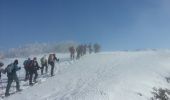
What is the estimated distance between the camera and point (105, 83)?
63.8 feet

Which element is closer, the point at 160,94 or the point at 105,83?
the point at 160,94

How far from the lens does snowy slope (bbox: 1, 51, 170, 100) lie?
58.0ft

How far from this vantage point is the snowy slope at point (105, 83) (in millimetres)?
17678

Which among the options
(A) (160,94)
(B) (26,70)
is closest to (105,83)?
(A) (160,94)

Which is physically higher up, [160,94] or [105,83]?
[105,83]

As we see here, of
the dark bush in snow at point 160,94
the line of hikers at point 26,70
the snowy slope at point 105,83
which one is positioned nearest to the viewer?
the snowy slope at point 105,83

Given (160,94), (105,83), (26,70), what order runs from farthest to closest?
(26,70) < (105,83) < (160,94)

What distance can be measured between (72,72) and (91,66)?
2105mm

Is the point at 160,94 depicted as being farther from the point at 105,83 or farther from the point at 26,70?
the point at 26,70

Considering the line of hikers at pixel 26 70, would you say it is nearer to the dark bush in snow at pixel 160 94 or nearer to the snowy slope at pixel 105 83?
the snowy slope at pixel 105 83

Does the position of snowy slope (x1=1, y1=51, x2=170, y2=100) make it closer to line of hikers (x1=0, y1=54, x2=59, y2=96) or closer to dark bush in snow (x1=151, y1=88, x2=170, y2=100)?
dark bush in snow (x1=151, y1=88, x2=170, y2=100)

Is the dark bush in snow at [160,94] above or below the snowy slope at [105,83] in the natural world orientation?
below

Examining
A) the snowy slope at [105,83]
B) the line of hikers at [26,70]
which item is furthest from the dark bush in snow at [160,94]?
the line of hikers at [26,70]

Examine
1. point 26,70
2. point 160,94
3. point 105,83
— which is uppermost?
point 26,70
